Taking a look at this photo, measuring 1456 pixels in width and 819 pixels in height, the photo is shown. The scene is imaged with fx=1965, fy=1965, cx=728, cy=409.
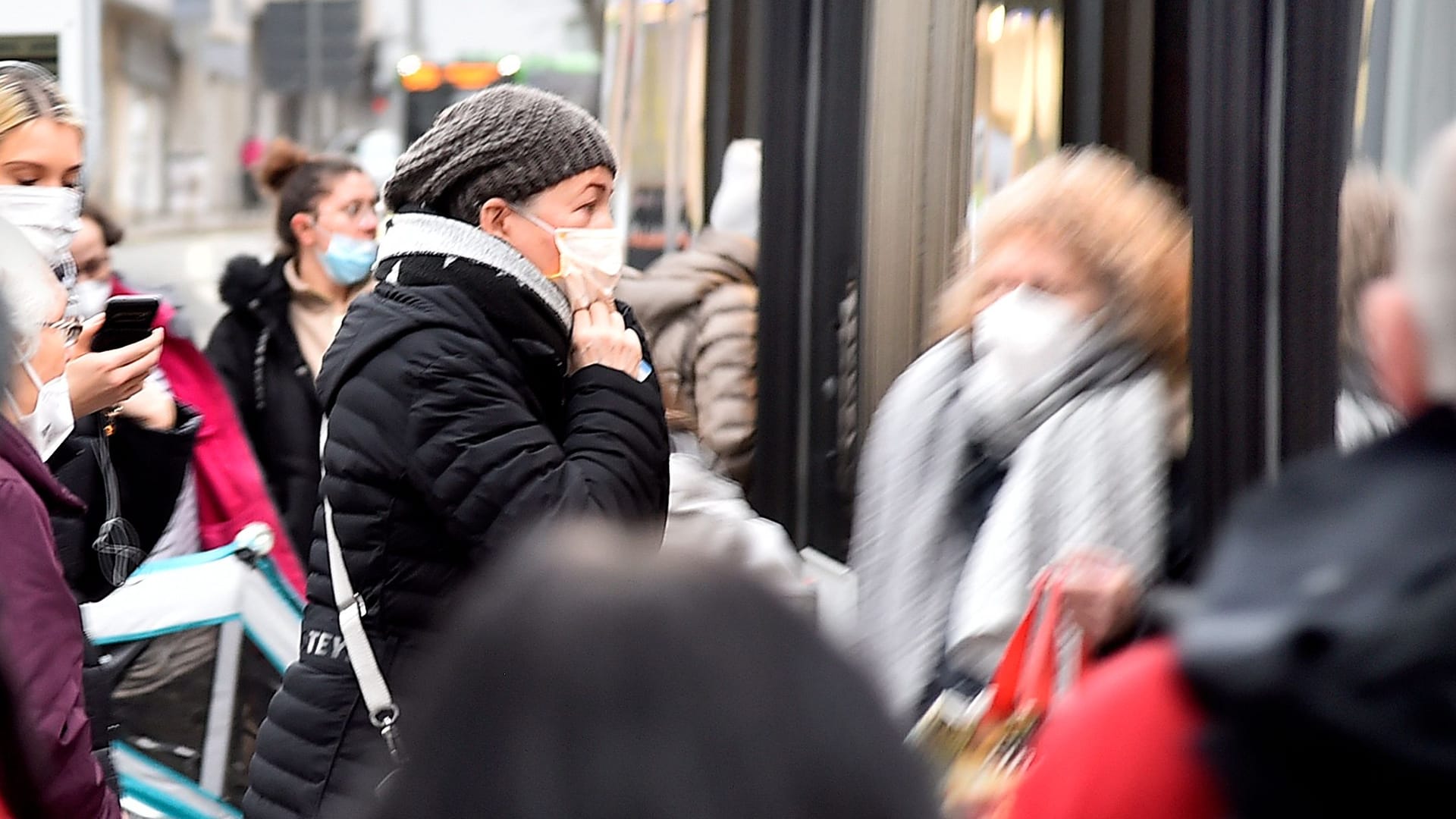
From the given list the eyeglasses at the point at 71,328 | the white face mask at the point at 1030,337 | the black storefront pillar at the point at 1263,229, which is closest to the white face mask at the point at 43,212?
the eyeglasses at the point at 71,328

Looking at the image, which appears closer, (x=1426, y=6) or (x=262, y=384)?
(x=1426, y=6)

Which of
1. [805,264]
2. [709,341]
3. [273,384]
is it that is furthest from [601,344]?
[273,384]

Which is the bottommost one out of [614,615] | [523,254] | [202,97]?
[202,97]

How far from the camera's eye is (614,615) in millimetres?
1086

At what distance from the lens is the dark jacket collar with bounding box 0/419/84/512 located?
2.30 m

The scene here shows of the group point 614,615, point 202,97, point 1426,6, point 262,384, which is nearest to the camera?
Answer: point 614,615

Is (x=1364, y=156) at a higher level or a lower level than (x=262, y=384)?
higher

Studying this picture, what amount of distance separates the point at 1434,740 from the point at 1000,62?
162 inches

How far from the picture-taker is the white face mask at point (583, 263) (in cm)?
307

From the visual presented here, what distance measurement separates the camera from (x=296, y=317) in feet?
20.1

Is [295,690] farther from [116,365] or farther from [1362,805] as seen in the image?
[1362,805]

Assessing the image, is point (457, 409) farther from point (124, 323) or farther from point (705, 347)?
point (705, 347)

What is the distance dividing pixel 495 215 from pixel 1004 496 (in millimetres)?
918

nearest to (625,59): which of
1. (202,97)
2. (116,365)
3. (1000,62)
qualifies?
(202,97)
